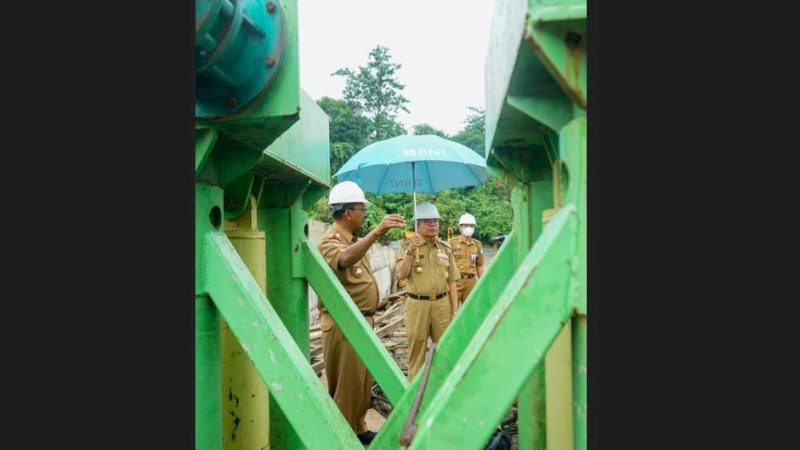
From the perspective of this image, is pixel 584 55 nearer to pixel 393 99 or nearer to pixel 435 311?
pixel 435 311

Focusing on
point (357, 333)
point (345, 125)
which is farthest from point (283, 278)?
point (345, 125)

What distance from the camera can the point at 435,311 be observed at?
5.88m

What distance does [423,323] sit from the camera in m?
5.83

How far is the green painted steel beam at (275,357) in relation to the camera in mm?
1593

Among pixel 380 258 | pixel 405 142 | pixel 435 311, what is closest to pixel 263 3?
pixel 405 142

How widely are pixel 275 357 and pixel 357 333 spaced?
143 cm

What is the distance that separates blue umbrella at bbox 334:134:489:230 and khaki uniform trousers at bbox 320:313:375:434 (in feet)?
6.77

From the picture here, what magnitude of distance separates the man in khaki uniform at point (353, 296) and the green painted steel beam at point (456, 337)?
109 centimetres

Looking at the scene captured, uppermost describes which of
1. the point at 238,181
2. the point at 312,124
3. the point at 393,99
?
Answer: the point at 393,99

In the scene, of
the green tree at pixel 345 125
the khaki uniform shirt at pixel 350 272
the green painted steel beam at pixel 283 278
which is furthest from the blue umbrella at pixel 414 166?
the green tree at pixel 345 125

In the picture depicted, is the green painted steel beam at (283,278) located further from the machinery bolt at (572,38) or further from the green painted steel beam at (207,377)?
the machinery bolt at (572,38)

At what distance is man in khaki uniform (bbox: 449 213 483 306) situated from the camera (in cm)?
827

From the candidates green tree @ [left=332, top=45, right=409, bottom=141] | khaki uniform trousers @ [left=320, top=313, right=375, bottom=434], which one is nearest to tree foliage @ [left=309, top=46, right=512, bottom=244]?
green tree @ [left=332, top=45, right=409, bottom=141]

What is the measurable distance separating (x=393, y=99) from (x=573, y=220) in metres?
34.0
